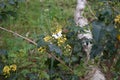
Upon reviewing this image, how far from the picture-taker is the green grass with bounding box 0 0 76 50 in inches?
134

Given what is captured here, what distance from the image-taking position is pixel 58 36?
230cm

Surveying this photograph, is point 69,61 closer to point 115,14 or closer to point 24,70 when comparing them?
point 24,70

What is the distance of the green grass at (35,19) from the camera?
3.39 metres

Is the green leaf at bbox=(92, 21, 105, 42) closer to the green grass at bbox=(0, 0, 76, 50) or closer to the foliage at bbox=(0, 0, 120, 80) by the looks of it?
the foliage at bbox=(0, 0, 120, 80)

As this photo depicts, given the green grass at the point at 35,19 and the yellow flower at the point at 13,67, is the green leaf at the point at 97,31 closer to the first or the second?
the yellow flower at the point at 13,67

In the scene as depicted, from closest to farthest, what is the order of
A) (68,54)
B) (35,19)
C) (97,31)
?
(97,31)
(68,54)
(35,19)

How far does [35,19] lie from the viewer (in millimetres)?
3900

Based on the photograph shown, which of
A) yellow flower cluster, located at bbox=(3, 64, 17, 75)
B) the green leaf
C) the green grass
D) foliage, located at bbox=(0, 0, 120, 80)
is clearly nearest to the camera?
the green leaf

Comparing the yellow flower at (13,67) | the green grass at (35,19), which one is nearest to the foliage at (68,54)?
the yellow flower at (13,67)

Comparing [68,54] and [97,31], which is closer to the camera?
[97,31]

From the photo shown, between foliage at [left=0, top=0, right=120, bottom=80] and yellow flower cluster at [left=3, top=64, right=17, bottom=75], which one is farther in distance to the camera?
yellow flower cluster at [left=3, top=64, right=17, bottom=75]

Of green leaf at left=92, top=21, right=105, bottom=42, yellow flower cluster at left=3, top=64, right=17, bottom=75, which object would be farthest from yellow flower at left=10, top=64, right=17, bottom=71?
green leaf at left=92, top=21, right=105, bottom=42

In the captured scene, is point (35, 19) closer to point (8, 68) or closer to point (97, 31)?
point (8, 68)

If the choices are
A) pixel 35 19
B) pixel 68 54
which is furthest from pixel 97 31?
pixel 35 19
